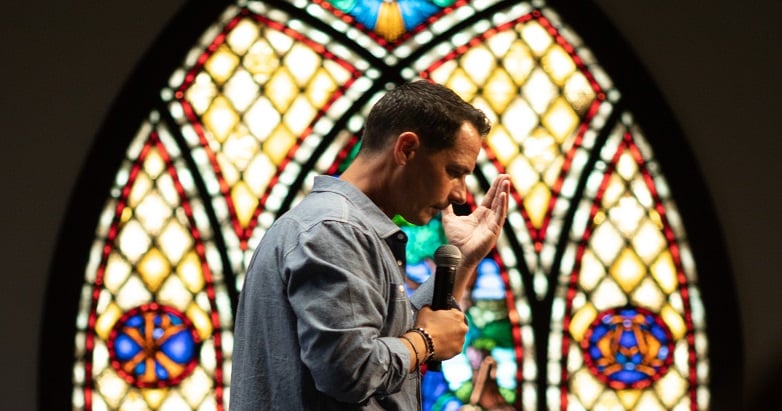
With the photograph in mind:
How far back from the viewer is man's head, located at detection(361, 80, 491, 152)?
216cm

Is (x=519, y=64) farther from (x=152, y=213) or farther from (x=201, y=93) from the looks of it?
(x=152, y=213)

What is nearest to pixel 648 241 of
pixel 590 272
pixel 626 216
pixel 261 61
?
pixel 626 216

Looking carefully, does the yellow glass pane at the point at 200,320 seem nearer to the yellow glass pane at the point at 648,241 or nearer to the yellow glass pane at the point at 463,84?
the yellow glass pane at the point at 463,84

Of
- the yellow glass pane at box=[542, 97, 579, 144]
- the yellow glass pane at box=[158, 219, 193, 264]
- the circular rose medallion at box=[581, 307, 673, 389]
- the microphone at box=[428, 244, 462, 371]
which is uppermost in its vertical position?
the yellow glass pane at box=[542, 97, 579, 144]

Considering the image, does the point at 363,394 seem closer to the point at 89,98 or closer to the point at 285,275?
the point at 285,275

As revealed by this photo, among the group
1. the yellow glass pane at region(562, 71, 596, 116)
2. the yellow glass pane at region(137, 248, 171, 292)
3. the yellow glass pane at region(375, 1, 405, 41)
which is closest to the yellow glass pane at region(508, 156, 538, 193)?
the yellow glass pane at region(562, 71, 596, 116)

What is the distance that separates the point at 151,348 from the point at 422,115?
248 centimetres

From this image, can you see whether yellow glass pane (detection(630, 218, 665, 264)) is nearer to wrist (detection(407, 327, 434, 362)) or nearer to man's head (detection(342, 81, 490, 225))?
man's head (detection(342, 81, 490, 225))

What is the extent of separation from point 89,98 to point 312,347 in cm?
271

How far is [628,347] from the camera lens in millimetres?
4586

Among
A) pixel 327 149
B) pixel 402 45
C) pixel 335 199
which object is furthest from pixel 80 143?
pixel 335 199

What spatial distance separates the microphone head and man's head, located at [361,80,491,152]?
18 cm

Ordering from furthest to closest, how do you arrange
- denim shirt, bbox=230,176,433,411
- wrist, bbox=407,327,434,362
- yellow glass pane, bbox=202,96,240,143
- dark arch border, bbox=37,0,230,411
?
yellow glass pane, bbox=202,96,240,143 < dark arch border, bbox=37,0,230,411 < wrist, bbox=407,327,434,362 < denim shirt, bbox=230,176,433,411

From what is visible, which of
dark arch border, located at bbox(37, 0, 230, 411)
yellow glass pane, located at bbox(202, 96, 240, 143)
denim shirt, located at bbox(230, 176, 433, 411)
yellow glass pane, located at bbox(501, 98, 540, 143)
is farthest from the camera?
yellow glass pane, located at bbox(501, 98, 540, 143)
